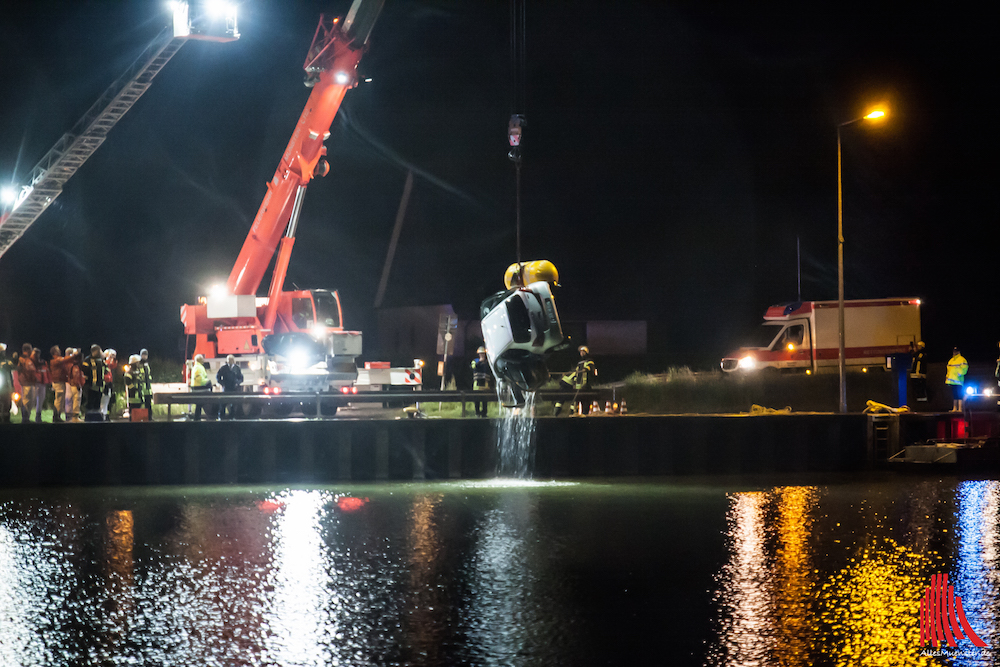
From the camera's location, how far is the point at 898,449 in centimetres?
2027

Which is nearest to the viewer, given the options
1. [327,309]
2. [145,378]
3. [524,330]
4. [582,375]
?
[524,330]

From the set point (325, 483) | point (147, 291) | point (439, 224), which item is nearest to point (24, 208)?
point (147, 291)

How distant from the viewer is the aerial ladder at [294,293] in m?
22.3

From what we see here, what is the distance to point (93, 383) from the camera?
1947 cm

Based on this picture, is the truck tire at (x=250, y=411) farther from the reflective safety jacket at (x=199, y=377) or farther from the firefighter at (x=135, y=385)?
the firefighter at (x=135, y=385)

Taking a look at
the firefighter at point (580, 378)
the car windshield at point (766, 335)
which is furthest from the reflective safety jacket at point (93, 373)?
the car windshield at point (766, 335)

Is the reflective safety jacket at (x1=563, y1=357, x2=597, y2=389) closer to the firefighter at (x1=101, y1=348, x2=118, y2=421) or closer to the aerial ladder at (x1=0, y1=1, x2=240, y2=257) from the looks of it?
the firefighter at (x1=101, y1=348, x2=118, y2=421)

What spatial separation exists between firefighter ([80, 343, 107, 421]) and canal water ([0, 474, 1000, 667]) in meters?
3.93

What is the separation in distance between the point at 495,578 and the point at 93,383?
42.1 ft

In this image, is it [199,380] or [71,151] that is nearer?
[199,380]

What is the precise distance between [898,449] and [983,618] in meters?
12.7

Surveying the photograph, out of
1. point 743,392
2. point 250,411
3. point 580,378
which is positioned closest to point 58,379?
point 250,411

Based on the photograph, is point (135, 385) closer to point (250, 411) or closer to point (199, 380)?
point (199, 380)

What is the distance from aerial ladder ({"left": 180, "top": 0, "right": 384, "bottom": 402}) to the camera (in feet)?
73.3
